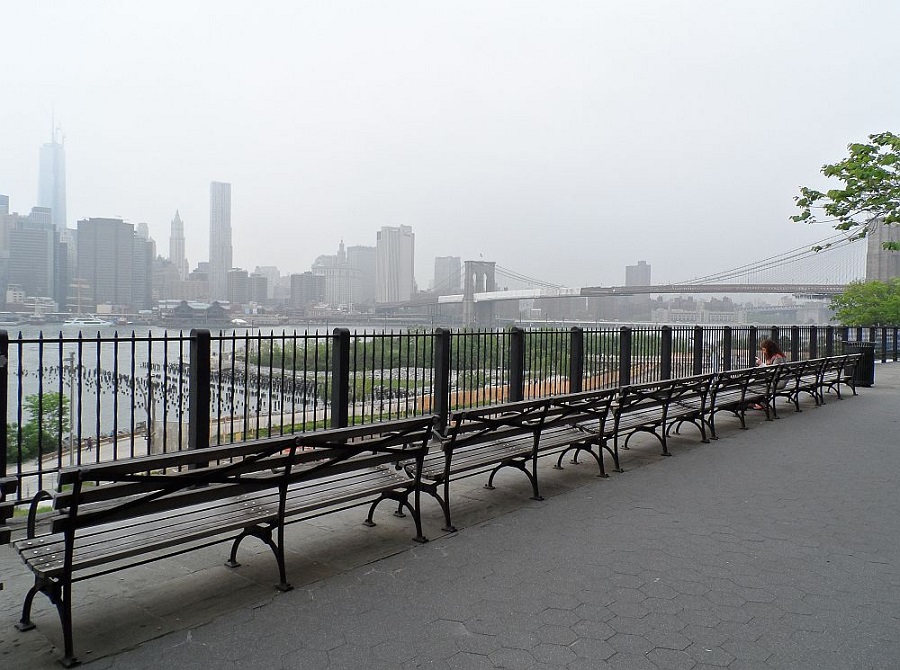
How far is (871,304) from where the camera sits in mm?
38094

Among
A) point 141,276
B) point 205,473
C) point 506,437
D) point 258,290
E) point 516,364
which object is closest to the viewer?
point 205,473

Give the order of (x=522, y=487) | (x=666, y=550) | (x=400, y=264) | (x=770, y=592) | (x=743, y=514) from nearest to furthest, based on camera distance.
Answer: (x=770, y=592)
(x=666, y=550)
(x=743, y=514)
(x=522, y=487)
(x=400, y=264)

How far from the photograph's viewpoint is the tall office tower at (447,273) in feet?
189

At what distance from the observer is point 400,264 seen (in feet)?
152

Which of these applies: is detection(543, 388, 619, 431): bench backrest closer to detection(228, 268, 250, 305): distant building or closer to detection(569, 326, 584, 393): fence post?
detection(569, 326, 584, 393): fence post

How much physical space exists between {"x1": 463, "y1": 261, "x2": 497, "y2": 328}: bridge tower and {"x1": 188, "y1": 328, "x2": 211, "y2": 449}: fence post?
15.2 m

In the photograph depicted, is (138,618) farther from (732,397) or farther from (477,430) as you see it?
(732,397)

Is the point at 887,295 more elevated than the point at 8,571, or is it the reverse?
the point at 887,295

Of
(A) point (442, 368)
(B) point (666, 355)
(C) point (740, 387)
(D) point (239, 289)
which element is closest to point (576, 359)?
(C) point (740, 387)

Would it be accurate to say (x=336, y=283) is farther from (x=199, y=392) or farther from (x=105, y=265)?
(x=199, y=392)

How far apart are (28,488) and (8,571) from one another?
4602 millimetres

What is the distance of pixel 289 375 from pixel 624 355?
5686 millimetres

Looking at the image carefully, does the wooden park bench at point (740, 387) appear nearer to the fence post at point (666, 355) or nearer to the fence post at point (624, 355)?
the fence post at point (666, 355)

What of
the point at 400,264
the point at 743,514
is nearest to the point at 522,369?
the point at 743,514
